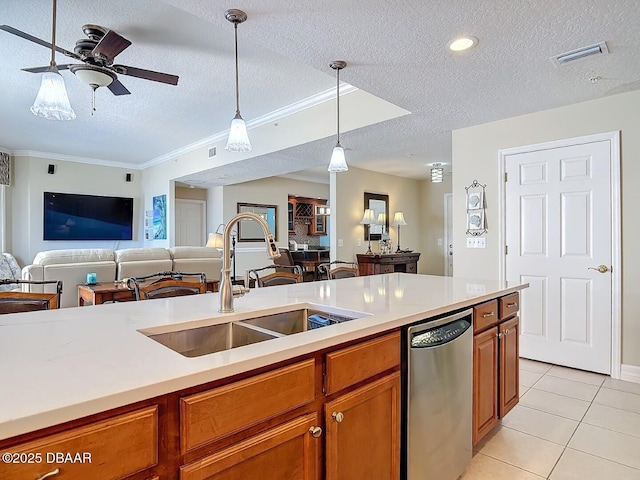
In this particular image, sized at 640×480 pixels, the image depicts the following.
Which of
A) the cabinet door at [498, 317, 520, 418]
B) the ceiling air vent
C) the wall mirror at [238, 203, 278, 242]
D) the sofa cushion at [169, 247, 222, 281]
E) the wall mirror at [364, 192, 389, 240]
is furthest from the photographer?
the wall mirror at [238, 203, 278, 242]

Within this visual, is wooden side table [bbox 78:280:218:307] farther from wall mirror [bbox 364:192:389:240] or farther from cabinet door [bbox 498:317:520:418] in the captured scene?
wall mirror [bbox 364:192:389:240]

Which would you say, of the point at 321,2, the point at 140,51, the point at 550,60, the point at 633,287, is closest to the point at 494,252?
the point at 633,287

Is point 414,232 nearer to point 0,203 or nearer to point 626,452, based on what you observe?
point 626,452

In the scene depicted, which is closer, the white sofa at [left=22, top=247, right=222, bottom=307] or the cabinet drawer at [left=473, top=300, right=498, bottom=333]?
the cabinet drawer at [left=473, top=300, right=498, bottom=333]

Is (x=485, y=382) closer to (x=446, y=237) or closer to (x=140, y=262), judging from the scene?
(x=140, y=262)

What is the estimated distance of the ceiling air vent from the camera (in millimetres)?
2271

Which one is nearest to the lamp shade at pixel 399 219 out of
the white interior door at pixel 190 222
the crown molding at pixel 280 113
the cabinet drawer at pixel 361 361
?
the crown molding at pixel 280 113

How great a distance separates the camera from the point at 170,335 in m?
1.32

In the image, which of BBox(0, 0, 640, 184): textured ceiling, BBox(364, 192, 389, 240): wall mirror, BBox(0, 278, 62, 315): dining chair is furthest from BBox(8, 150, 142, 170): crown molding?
BBox(0, 278, 62, 315): dining chair

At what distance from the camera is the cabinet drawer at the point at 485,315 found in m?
1.87

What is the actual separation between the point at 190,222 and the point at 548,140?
724cm

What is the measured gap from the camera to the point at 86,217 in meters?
7.40

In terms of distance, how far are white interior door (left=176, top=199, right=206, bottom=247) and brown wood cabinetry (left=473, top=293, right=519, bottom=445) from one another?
744cm

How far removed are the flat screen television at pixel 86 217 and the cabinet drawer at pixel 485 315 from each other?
777 centimetres
